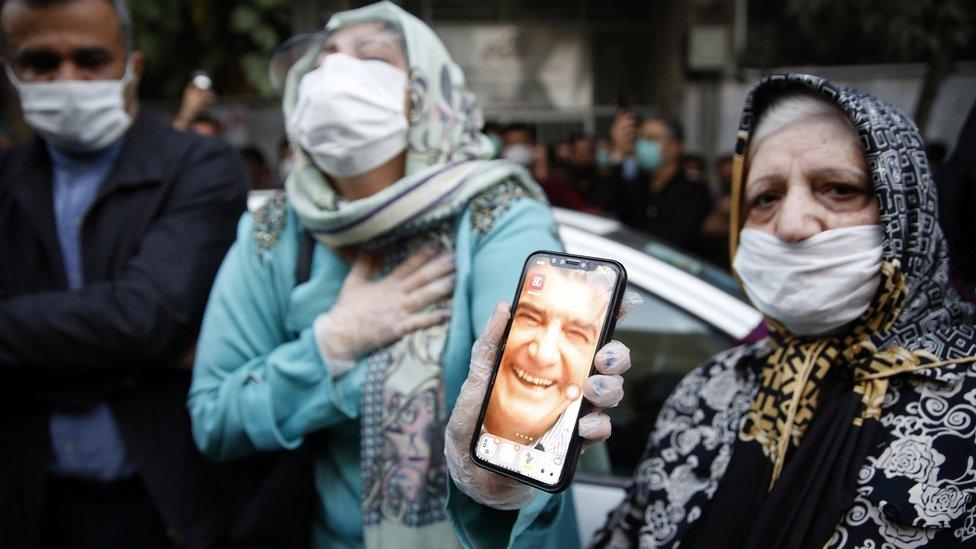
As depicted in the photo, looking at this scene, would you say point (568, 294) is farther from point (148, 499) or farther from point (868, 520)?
point (148, 499)

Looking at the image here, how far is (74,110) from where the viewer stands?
2.04 m

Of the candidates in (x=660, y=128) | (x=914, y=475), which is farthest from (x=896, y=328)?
(x=660, y=128)

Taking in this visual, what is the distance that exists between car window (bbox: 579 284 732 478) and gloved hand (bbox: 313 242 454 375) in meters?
0.95

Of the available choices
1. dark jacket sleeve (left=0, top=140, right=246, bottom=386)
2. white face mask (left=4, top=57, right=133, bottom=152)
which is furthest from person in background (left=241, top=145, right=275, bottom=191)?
dark jacket sleeve (left=0, top=140, right=246, bottom=386)

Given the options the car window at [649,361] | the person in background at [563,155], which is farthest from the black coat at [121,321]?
the person in background at [563,155]

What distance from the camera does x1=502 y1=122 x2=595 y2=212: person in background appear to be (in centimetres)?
576

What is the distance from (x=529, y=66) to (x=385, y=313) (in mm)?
10992

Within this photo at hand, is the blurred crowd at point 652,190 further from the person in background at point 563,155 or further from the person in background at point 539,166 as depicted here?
the person in background at point 563,155

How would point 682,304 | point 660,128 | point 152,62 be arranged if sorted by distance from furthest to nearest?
point 152,62, point 660,128, point 682,304

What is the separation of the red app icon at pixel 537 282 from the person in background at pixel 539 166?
13.7ft

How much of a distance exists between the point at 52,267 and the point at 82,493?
572mm

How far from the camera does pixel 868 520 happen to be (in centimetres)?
131

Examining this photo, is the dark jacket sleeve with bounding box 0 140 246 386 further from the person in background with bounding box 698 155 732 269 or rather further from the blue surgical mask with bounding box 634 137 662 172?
the blue surgical mask with bounding box 634 137 662 172

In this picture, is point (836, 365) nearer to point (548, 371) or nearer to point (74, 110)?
point (548, 371)
